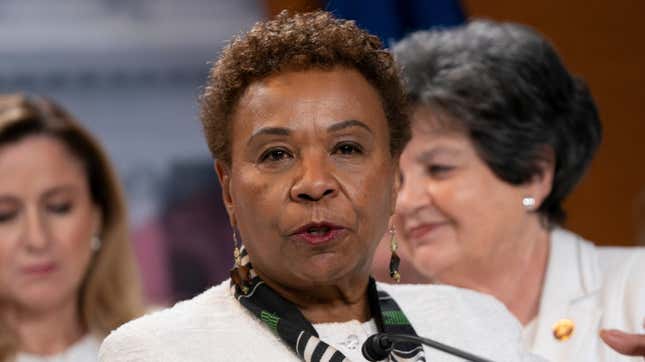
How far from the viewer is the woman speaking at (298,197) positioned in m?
1.95

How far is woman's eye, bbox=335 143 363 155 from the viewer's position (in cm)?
200

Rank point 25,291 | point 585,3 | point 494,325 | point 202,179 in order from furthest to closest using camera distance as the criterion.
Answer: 1. point 585,3
2. point 202,179
3. point 25,291
4. point 494,325

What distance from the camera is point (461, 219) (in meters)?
3.15

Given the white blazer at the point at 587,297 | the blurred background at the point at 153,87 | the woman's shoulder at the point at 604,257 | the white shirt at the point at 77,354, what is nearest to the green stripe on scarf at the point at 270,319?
the white blazer at the point at 587,297

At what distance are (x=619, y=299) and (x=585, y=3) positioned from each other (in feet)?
6.79

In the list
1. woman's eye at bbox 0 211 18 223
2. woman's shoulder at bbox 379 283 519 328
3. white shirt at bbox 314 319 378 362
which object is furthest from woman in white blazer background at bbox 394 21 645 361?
woman's eye at bbox 0 211 18 223

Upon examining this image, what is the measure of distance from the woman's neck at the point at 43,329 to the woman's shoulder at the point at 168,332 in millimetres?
1923

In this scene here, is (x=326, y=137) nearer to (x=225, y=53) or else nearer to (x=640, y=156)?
(x=225, y=53)

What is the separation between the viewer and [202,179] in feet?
14.7

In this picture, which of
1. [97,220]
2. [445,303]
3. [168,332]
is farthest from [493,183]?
[97,220]

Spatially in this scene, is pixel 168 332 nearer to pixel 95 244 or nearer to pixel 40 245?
pixel 40 245

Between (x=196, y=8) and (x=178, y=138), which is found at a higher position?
(x=196, y=8)

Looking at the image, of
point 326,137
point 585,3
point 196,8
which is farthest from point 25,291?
point 585,3

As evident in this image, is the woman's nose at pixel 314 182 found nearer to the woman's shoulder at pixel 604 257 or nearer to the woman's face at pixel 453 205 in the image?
the woman's face at pixel 453 205
